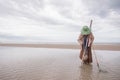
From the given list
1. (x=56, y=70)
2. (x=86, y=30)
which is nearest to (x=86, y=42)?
(x=86, y=30)

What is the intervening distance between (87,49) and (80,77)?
2.88m

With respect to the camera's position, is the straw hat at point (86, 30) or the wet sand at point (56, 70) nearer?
the wet sand at point (56, 70)

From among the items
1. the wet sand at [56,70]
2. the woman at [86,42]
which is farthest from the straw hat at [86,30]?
the wet sand at [56,70]

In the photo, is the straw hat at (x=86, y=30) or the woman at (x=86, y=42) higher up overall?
the straw hat at (x=86, y=30)

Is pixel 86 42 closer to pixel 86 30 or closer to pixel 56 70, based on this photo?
pixel 86 30

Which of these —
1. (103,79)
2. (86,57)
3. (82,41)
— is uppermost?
(82,41)

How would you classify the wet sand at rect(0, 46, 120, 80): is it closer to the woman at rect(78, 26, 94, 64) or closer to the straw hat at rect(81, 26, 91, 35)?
the woman at rect(78, 26, 94, 64)

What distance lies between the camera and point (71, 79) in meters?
5.30

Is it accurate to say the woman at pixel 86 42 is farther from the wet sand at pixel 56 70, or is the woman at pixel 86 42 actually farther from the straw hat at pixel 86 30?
the wet sand at pixel 56 70

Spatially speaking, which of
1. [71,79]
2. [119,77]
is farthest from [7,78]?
[119,77]

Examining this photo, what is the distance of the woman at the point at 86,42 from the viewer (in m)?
7.89

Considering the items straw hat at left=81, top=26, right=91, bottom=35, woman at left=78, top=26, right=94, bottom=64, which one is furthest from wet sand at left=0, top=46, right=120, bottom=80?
straw hat at left=81, top=26, right=91, bottom=35

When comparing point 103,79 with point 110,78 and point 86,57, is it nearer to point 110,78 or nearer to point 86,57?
point 110,78

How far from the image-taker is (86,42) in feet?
26.7
